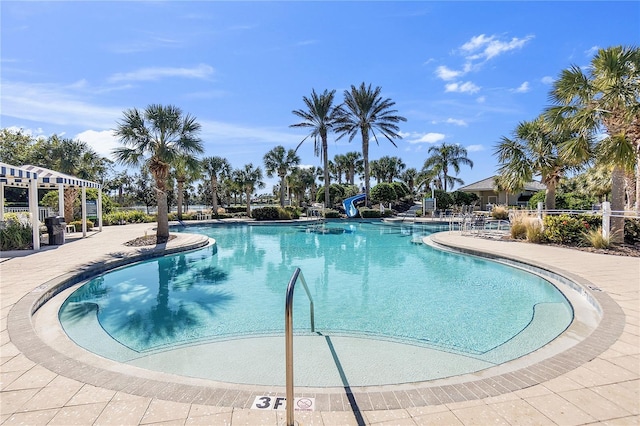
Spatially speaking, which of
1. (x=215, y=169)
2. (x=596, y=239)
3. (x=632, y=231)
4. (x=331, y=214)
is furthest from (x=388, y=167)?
(x=596, y=239)

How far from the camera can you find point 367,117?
2748 centimetres

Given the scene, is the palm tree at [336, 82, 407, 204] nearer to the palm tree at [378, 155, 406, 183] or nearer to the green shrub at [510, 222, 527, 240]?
the green shrub at [510, 222, 527, 240]

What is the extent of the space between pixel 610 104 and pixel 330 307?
10.1 metres

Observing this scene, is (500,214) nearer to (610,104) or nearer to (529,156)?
(529,156)

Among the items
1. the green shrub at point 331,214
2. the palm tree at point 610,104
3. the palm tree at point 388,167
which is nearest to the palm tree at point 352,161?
the palm tree at point 388,167

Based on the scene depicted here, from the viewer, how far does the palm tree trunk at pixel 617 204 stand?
948 cm

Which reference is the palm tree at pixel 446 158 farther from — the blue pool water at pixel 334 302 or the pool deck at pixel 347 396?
the pool deck at pixel 347 396

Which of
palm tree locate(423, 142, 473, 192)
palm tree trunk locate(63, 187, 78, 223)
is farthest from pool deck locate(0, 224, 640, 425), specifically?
palm tree locate(423, 142, 473, 192)

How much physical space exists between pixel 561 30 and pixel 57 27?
14.3 metres

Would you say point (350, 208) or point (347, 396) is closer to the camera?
point (347, 396)

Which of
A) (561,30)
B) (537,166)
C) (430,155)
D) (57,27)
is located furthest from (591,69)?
(430,155)

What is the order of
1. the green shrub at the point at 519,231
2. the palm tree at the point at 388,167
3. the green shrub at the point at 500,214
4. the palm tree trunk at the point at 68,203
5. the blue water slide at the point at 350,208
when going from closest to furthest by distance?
the green shrub at the point at 519,231 → the palm tree trunk at the point at 68,203 → the green shrub at the point at 500,214 → the blue water slide at the point at 350,208 → the palm tree at the point at 388,167

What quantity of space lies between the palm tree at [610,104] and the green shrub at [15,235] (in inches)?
724

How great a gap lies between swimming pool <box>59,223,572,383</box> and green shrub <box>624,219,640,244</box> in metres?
4.96
